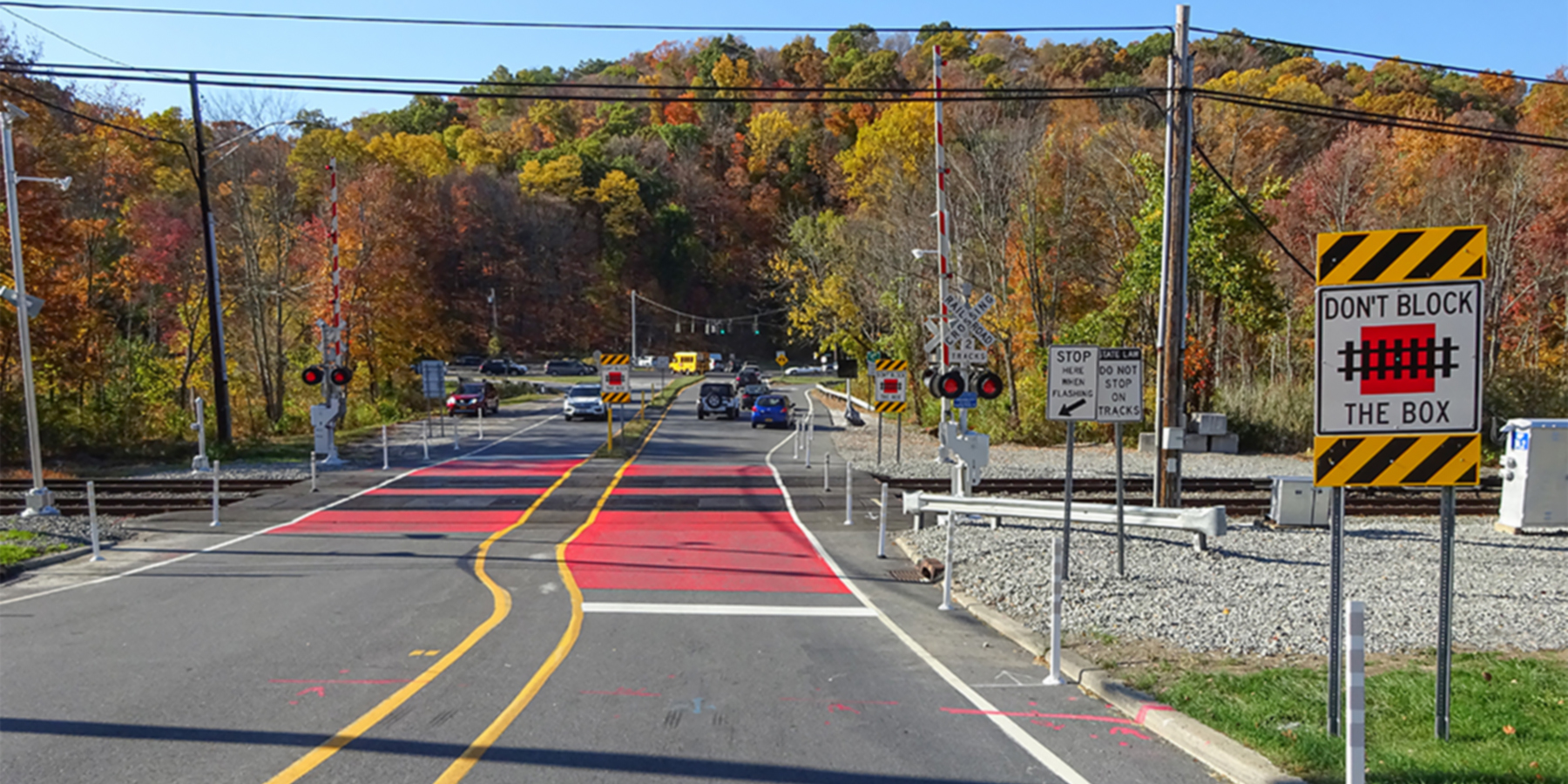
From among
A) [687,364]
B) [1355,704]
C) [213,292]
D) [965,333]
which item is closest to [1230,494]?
[965,333]

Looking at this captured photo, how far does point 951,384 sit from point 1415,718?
11723mm

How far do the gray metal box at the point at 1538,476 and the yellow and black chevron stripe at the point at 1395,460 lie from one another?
11774mm

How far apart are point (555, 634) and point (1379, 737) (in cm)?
623

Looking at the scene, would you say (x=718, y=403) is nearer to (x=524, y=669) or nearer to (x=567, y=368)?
(x=524, y=669)

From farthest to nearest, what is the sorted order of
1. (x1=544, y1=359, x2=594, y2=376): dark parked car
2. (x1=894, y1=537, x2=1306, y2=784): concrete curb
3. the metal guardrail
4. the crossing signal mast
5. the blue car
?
(x1=544, y1=359, x2=594, y2=376): dark parked car, the blue car, the crossing signal mast, the metal guardrail, (x1=894, y1=537, x2=1306, y2=784): concrete curb

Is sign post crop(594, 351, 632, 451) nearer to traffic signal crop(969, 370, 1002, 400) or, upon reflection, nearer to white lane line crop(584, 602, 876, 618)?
traffic signal crop(969, 370, 1002, 400)

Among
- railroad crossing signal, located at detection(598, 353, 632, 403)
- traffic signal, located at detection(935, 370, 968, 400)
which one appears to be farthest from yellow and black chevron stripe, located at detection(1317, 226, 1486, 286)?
railroad crossing signal, located at detection(598, 353, 632, 403)

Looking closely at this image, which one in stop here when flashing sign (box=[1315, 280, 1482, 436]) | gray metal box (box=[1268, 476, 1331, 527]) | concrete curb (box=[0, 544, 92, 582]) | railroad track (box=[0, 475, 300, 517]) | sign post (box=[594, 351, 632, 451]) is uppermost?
stop here when flashing sign (box=[1315, 280, 1482, 436])

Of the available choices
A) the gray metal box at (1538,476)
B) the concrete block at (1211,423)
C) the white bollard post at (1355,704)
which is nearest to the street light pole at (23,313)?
the white bollard post at (1355,704)

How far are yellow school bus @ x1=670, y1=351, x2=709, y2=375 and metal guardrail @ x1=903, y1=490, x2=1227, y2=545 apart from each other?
79175mm

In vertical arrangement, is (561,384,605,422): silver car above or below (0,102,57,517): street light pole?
below

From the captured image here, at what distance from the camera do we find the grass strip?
5555 mm

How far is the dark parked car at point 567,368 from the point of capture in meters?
91.8

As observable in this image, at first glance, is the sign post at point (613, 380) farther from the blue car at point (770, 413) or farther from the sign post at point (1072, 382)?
the sign post at point (1072, 382)
